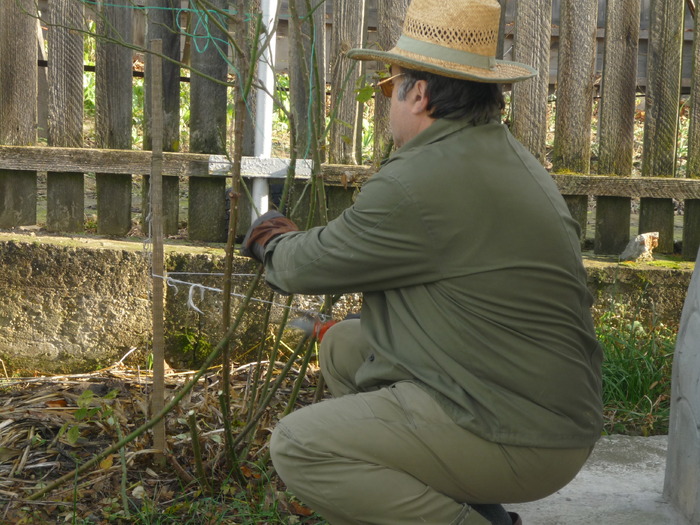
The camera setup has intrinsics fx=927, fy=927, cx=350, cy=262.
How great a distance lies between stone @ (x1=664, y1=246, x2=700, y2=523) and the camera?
257 cm

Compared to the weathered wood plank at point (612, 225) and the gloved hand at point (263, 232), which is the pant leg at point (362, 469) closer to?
the gloved hand at point (263, 232)

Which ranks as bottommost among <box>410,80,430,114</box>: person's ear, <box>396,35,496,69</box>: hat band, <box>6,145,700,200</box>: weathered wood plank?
<box>6,145,700,200</box>: weathered wood plank

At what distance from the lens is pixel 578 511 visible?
2906 millimetres

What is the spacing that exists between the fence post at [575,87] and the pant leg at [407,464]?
7.54ft

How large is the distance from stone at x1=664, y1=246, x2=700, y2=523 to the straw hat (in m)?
0.84

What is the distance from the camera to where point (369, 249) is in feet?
7.36

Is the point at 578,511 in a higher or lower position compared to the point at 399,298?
lower

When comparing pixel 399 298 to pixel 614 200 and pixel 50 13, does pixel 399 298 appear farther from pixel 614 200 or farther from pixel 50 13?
pixel 50 13

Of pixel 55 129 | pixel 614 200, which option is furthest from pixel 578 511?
pixel 55 129

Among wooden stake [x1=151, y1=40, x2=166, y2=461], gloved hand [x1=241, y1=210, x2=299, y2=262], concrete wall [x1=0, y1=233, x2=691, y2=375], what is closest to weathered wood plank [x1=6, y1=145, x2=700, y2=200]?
concrete wall [x1=0, y1=233, x2=691, y2=375]

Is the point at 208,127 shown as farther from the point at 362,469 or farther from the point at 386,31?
the point at 362,469

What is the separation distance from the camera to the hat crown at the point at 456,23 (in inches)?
93.3

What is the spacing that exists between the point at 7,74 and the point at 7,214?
2.17 feet

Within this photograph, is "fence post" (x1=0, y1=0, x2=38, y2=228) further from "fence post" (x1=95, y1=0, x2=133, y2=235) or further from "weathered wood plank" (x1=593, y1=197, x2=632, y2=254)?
"weathered wood plank" (x1=593, y1=197, x2=632, y2=254)
